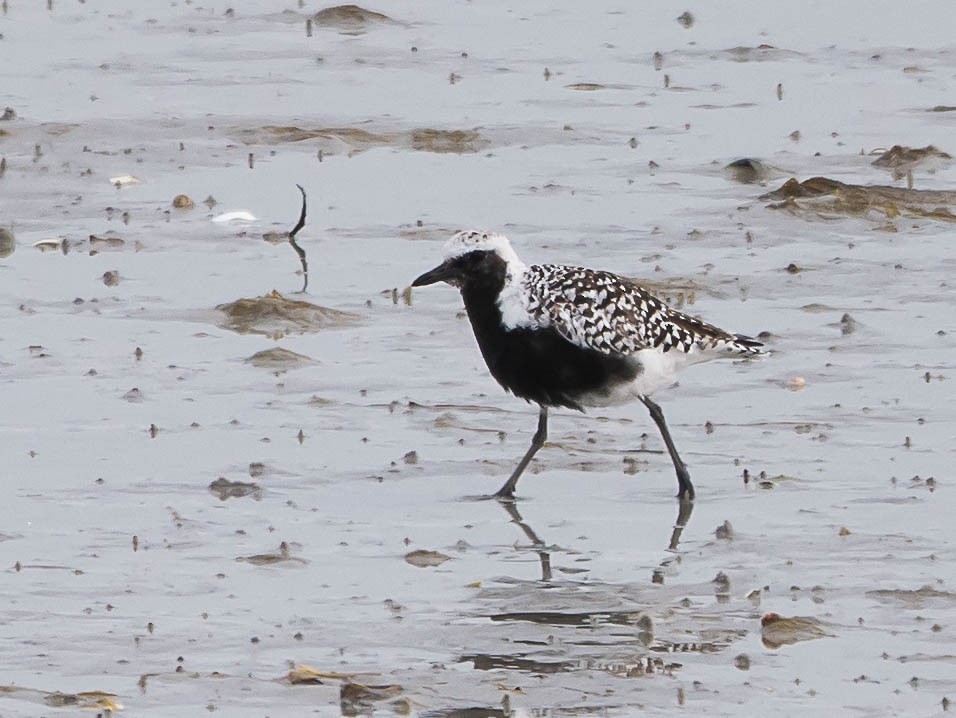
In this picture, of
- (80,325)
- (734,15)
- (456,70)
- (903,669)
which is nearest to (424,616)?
(903,669)

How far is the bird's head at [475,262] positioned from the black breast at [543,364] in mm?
111

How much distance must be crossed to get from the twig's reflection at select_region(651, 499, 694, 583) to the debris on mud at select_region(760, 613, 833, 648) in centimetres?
81

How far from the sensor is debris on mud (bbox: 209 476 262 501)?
37.6ft

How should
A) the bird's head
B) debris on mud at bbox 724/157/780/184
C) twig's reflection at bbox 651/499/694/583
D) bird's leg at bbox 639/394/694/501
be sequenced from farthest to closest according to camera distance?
debris on mud at bbox 724/157/780/184 < the bird's head < bird's leg at bbox 639/394/694/501 < twig's reflection at bbox 651/499/694/583

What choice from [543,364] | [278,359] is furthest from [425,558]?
[278,359]

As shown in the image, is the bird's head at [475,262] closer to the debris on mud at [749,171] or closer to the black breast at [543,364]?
the black breast at [543,364]

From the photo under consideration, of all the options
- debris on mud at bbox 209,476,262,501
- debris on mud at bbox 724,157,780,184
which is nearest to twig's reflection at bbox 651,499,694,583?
debris on mud at bbox 209,476,262,501

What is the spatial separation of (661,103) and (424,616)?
38.8 feet

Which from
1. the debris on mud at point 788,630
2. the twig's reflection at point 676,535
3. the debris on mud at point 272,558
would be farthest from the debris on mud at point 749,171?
the debris on mud at point 788,630

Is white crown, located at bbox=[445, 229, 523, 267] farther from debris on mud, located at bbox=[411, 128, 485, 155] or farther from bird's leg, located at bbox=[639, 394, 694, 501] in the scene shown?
debris on mud, located at bbox=[411, 128, 485, 155]

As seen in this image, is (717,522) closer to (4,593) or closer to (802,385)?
(802,385)

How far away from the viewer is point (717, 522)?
1128cm

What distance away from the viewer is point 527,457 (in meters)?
11.9

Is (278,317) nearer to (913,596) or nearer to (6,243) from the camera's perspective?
(6,243)
